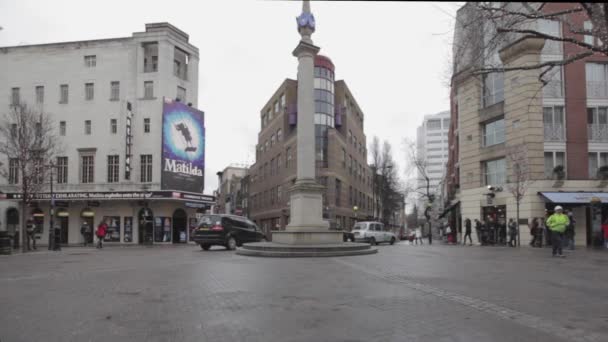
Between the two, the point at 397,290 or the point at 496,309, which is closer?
the point at 496,309

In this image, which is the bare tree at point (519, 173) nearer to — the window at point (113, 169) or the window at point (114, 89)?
the window at point (113, 169)

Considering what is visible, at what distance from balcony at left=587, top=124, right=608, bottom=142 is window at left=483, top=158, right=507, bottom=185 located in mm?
5122

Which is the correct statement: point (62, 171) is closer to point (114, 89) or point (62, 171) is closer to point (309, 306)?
point (114, 89)

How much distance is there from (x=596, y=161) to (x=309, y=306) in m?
27.4

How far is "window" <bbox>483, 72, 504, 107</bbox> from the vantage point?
98.5 ft

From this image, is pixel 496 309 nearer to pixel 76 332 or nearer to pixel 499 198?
pixel 76 332

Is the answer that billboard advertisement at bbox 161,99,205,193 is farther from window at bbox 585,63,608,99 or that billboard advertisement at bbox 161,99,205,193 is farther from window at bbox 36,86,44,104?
window at bbox 585,63,608,99

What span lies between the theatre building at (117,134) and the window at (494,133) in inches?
946

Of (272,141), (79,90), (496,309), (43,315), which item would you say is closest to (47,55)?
(79,90)

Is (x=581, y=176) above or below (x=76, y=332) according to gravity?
above

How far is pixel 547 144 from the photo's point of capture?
2736 centimetres

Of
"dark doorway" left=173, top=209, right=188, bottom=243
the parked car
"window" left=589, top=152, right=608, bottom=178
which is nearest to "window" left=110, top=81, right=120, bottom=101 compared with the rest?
"dark doorway" left=173, top=209, right=188, bottom=243

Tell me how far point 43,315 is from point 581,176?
29.2 m

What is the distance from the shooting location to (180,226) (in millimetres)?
39781
